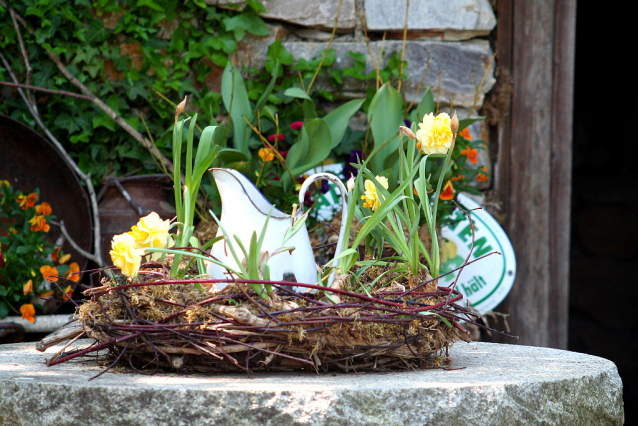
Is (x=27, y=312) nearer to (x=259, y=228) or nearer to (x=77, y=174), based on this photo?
(x=77, y=174)

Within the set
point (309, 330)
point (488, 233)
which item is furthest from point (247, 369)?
point (488, 233)

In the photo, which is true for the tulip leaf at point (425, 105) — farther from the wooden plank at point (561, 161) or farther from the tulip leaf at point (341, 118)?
the wooden plank at point (561, 161)

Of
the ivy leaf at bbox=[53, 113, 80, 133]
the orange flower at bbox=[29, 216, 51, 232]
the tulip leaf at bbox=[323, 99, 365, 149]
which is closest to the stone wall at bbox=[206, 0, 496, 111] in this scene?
the tulip leaf at bbox=[323, 99, 365, 149]

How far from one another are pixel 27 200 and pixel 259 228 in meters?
1.12

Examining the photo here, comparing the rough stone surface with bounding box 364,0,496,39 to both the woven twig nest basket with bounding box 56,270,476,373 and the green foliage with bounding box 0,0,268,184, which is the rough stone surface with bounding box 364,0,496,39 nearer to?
the green foliage with bounding box 0,0,268,184

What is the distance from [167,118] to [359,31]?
0.72 metres

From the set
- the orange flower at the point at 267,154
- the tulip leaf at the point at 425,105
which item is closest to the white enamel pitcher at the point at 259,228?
the orange flower at the point at 267,154

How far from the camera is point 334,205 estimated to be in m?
1.86

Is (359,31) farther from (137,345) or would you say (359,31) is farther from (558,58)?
(137,345)

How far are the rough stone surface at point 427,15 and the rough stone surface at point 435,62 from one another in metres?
0.05

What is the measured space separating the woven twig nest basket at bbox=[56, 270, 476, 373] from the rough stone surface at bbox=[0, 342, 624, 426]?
0.03 meters

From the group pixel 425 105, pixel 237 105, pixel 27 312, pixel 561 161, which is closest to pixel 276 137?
pixel 237 105

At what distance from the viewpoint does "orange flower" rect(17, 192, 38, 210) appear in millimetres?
1693

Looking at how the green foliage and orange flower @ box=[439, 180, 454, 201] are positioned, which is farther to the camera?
the green foliage
